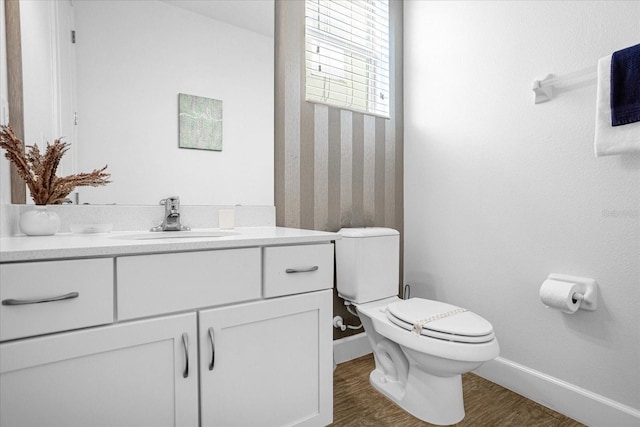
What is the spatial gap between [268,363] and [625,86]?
166 cm

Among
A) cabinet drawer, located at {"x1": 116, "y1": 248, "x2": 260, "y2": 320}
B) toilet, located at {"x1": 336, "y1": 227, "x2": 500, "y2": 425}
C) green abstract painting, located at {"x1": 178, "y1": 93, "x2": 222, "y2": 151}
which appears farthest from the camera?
green abstract painting, located at {"x1": 178, "y1": 93, "x2": 222, "y2": 151}

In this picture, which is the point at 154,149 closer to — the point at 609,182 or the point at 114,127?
the point at 114,127

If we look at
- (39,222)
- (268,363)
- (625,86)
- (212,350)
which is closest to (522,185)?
(625,86)

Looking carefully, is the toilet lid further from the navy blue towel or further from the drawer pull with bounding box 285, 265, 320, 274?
the navy blue towel

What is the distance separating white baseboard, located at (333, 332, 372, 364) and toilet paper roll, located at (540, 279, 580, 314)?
3.42ft

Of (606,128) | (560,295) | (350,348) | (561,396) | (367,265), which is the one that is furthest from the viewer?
(350,348)

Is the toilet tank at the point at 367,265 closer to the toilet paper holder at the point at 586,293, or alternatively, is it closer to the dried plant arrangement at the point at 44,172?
the toilet paper holder at the point at 586,293

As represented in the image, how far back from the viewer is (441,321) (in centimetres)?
138

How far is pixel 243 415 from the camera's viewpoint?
44.4 inches

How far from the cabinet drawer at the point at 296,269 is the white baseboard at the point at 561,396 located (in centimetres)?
111

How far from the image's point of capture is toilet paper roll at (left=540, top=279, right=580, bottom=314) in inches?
53.5

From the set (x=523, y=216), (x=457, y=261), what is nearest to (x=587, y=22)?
(x=523, y=216)

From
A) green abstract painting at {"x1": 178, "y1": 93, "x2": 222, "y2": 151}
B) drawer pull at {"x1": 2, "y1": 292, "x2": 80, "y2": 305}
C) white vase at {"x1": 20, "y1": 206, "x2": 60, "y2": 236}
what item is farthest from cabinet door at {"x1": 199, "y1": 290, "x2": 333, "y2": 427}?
green abstract painting at {"x1": 178, "y1": 93, "x2": 222, "y2": 151}

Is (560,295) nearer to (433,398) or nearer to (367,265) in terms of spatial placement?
(433,398)
